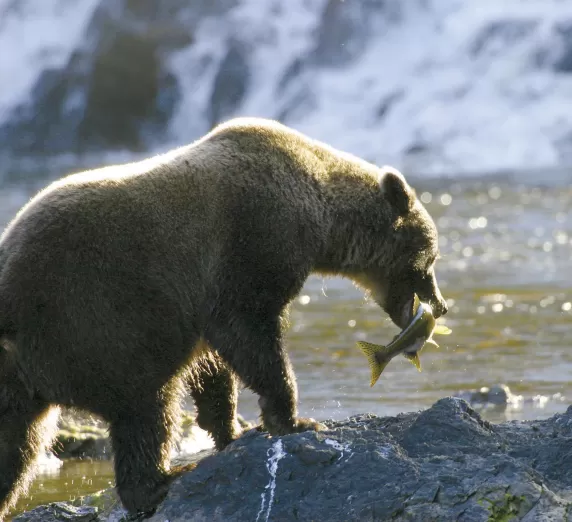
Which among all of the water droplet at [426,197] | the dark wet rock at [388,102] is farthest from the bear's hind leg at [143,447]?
the dark wet rock at [388,102]

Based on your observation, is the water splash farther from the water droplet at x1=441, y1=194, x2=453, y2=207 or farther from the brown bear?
the water droplet at x1=441, y1=194, x2=453, y2=207

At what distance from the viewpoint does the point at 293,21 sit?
1487 inches

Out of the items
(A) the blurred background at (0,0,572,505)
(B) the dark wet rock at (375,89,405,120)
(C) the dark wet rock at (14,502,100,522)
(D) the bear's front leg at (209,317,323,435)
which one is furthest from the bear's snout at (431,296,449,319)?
(B) the dark wet rock at (375,89,405,120)

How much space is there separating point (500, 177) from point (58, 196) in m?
22.8

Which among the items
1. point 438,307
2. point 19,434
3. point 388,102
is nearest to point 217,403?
point 19,434

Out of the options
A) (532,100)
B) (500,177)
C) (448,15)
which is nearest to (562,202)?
(500,177)

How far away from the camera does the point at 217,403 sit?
20.1 feet

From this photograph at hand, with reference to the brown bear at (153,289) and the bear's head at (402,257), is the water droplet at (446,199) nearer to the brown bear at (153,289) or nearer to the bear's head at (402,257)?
the bear's head at (402,257)

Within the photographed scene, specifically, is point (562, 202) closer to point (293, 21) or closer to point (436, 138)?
point (436, 138)

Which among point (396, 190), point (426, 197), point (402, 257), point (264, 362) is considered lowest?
point (426, 197)

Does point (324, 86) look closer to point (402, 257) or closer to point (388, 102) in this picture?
point (388, 102)

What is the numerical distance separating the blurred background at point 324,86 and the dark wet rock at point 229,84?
1.9 inches

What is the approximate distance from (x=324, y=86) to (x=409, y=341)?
96.7 feet

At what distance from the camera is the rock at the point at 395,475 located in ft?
15.6
